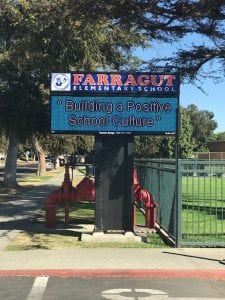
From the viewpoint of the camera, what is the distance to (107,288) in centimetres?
812

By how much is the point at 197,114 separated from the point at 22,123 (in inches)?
5041

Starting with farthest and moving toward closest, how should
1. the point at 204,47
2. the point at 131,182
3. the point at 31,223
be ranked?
the point at 204,47, the point at 31,223, the point at 131,182

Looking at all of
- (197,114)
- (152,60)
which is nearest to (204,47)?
(152,60)

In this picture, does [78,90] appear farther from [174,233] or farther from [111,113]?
[174,233]

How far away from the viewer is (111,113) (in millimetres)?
12734

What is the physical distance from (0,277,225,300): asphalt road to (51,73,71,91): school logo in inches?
199

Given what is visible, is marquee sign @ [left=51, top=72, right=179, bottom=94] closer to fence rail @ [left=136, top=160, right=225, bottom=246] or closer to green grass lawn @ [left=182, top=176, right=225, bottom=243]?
fence rail @ [left=136, top=160, right=225, bottom=246]

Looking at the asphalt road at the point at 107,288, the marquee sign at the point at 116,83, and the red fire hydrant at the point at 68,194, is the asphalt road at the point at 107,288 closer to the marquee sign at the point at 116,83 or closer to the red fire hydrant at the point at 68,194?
the marquee sign at the point at 116,83

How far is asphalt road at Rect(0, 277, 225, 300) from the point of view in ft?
25.1

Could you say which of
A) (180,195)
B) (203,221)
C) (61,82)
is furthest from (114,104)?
(203,221)

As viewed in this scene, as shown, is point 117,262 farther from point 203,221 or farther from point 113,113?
point 203,221

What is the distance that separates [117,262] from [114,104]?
13.3 feet

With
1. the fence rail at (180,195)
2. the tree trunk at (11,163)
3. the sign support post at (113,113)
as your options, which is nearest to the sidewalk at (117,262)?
the fence rail at (180,195)

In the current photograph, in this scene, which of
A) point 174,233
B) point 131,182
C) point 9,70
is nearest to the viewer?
point 174,233
